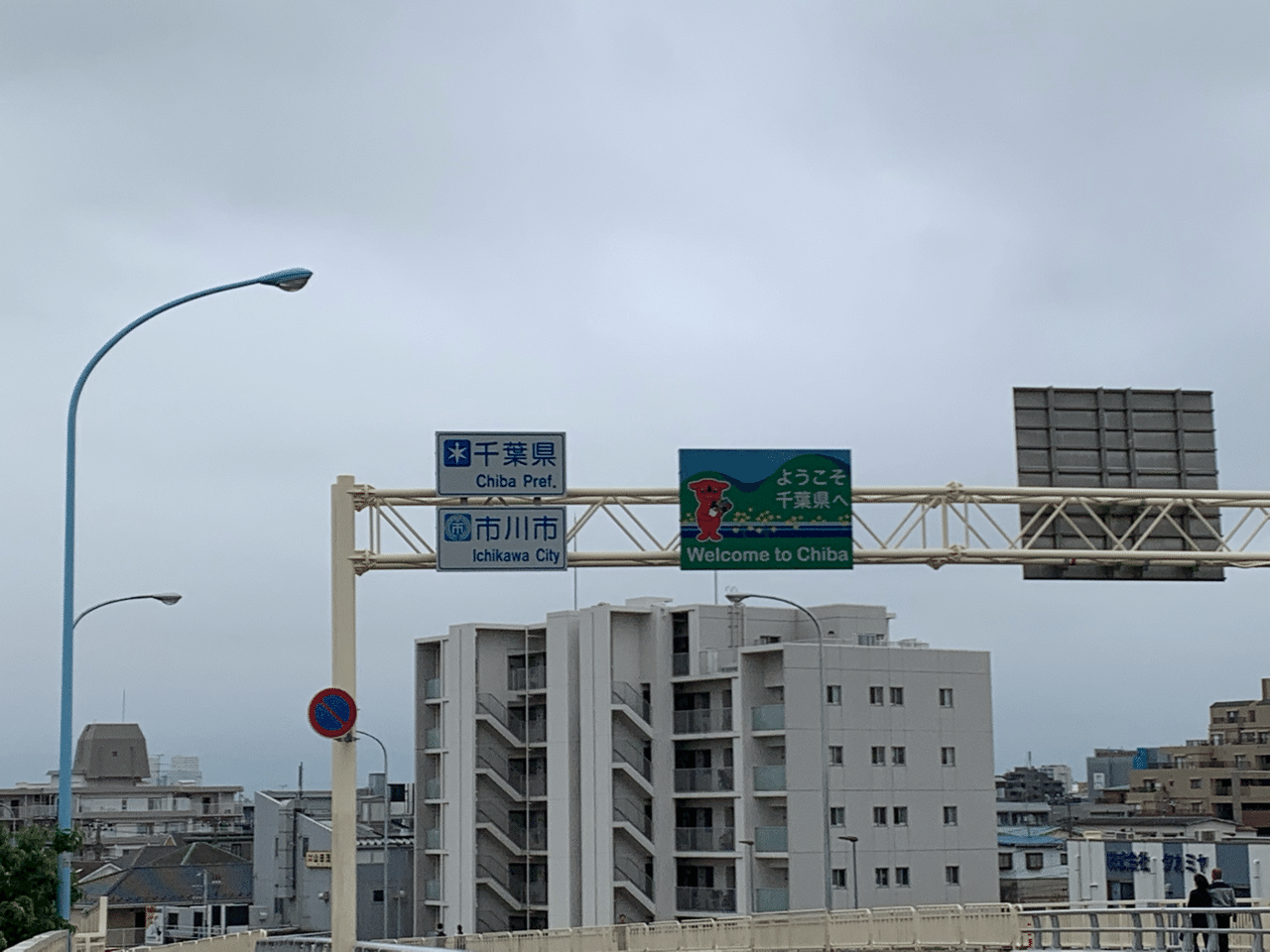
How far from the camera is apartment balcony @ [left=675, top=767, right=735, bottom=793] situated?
66.4m

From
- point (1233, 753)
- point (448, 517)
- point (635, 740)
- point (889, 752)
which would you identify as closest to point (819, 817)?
point (889, 752)

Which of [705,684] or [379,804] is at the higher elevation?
[705,684]

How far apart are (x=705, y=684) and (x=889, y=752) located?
8.33m

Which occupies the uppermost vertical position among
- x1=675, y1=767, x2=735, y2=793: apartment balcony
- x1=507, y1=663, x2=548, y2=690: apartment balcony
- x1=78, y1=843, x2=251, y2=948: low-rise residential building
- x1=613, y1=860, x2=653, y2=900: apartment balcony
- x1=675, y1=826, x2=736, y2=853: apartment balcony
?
x1=507, y1=663, x2=548, y2=690: apartment balcony

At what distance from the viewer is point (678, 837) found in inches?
2667

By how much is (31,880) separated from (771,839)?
4650cm

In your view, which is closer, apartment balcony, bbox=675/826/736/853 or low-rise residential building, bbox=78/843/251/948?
apartment balcony, bbox=675/826/736/853

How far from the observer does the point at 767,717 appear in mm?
65250

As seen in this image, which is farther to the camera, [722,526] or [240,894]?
[240,894]

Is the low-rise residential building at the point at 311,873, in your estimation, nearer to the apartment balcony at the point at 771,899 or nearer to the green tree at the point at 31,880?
the apartment balcony at the point at 771,899

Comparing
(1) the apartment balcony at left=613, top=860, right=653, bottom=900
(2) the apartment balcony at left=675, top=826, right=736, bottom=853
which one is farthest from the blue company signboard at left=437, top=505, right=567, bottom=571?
(1) the apartment balcony at left=613, top=860, right=653, bottom=900

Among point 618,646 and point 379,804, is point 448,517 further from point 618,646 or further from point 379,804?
point 379,804

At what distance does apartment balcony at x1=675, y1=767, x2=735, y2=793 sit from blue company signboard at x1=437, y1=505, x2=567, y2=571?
143 feet

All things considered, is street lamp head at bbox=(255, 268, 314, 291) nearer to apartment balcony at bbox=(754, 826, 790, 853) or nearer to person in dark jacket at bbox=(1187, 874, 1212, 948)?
person in dark jacket at bbox=(1187, 874, 1212, 948)
